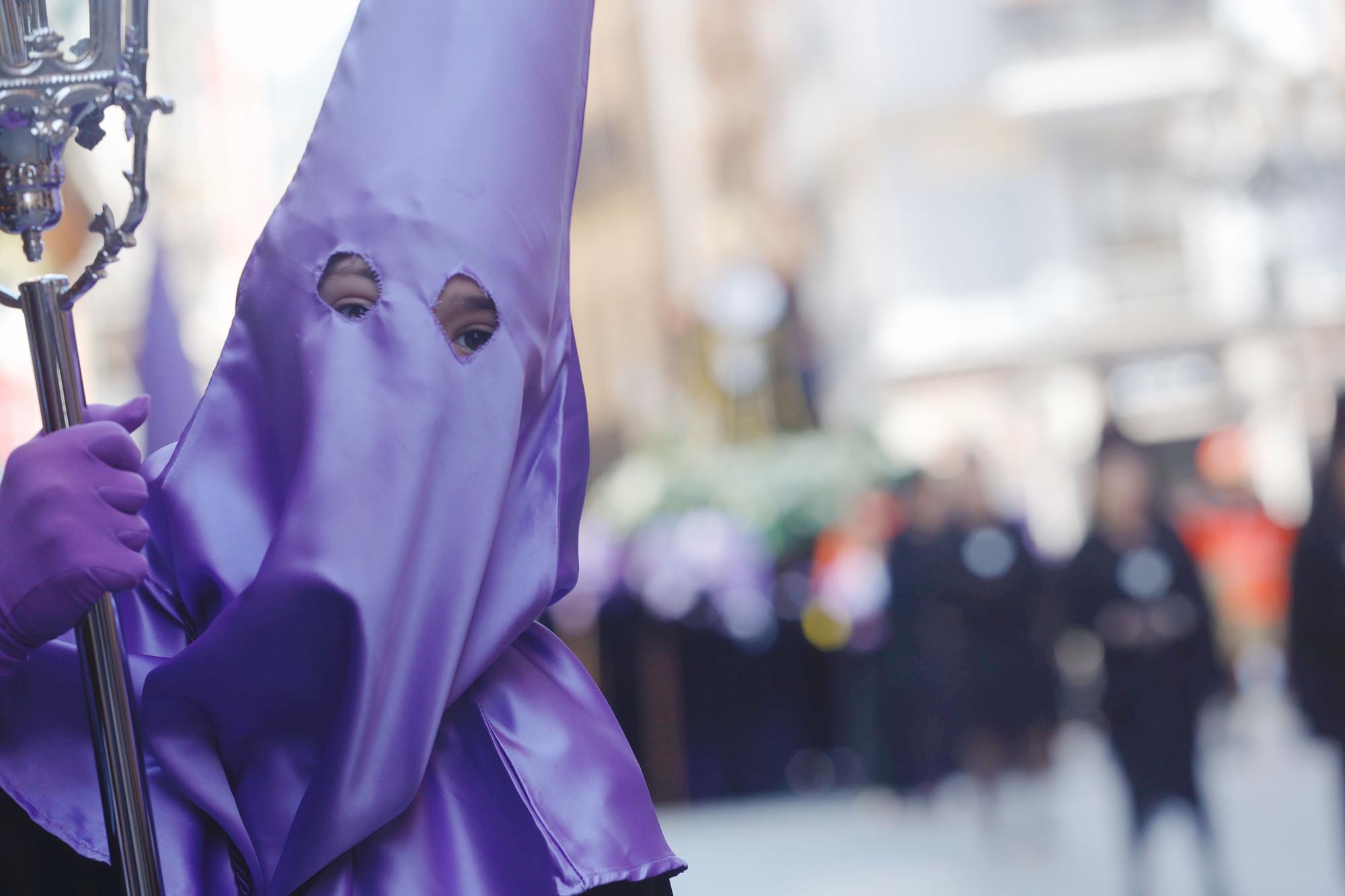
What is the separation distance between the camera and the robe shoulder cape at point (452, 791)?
1329 mm

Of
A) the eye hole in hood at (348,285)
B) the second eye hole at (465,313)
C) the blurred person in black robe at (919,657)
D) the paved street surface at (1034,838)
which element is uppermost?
the eye hole in hood at (348,285)

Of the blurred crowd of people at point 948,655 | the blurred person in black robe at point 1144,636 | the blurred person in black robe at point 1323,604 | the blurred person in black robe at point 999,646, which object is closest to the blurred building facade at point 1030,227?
the blurred crowd of people at point 948,655

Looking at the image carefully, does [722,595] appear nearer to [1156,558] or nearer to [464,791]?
[1156,558]

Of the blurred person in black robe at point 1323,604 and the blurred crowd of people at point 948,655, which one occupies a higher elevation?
the blurred person in black robe at point 1323,604

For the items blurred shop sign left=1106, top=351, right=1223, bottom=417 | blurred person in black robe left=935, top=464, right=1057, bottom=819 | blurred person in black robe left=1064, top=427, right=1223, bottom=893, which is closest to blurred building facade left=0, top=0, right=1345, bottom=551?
blurred shop sign left=1106, top=351, right=1223, bottom=417

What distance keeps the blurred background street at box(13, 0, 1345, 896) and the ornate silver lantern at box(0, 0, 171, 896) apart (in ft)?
0.45

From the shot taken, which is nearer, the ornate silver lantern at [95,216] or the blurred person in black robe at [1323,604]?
the ornate silver lantern at [95,216]

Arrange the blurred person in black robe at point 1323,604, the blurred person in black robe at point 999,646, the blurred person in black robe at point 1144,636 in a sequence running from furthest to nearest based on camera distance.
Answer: the blurred person in black robe at point 999,646 < the blurred person in black robe at point 1144,636 < the blurred person in black robe at point 1323,604

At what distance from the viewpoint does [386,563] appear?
4.25 ft

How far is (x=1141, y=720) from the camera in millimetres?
5480

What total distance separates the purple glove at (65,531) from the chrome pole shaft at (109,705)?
0.11ft

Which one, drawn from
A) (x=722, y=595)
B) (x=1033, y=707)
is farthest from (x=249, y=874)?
(x=722, y=595)

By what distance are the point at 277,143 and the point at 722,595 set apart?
38.8ft

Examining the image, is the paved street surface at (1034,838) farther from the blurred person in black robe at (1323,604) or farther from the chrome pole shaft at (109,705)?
the chrome pole shaft at (109,705)
